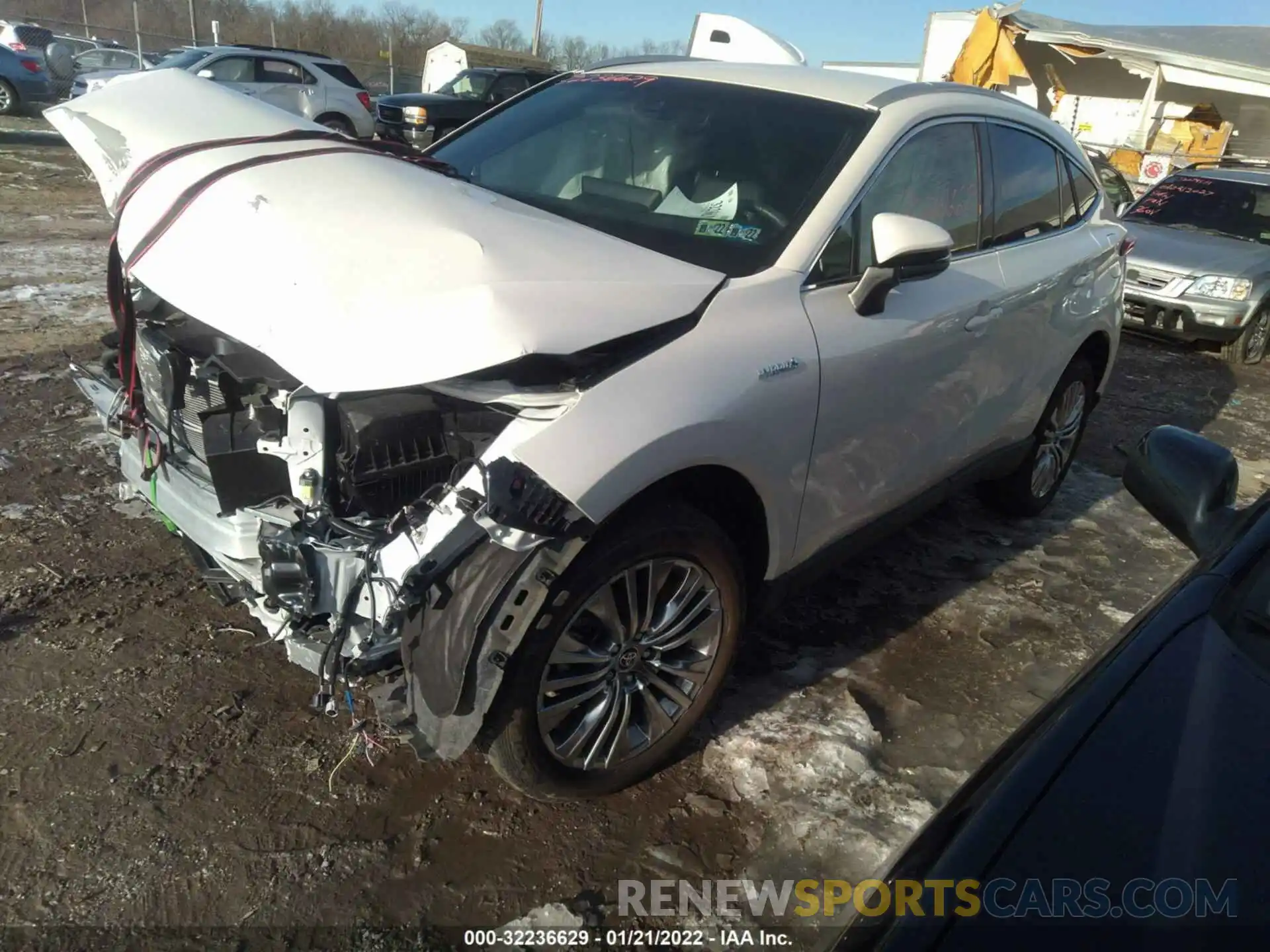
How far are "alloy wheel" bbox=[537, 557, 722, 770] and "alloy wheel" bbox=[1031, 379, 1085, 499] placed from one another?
2.62 m

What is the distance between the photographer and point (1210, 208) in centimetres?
941

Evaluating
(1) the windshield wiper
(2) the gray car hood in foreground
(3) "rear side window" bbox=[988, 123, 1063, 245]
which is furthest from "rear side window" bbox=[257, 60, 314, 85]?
(3) "rear side window" bbox=[988, 123, 1063, 245]

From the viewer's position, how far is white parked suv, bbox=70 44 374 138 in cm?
1555

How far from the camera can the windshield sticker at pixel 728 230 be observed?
8.84 feet

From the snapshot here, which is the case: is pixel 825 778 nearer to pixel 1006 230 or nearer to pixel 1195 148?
pixel 1006 230

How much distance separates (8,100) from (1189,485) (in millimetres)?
20040

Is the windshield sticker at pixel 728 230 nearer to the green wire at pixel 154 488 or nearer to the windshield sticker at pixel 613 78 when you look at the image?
the windshield sticker at pixel 613 78

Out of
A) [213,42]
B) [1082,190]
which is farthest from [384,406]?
[213,42]

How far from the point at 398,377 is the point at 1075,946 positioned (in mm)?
1577

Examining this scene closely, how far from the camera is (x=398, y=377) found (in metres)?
1.96

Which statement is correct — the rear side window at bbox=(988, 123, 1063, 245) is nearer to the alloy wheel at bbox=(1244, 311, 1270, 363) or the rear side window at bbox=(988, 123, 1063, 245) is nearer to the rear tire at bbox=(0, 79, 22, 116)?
the alloy wheel at bbox=(1244, 311, 1270, 363)

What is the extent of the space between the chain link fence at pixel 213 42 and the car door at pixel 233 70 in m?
8.83

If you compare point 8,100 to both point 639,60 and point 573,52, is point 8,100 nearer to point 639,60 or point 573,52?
point 639,60

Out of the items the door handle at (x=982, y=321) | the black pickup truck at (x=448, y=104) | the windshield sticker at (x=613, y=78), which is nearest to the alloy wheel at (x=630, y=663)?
the door handle at (x=982, y=321)
